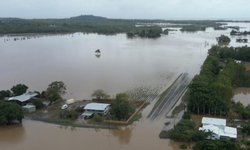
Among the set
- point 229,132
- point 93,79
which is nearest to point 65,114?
point 93,79

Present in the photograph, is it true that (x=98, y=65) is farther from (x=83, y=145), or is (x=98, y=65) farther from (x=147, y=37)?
(x=147, y=37)

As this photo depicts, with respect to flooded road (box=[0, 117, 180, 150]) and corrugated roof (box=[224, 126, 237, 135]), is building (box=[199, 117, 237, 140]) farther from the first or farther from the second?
flooded road (box=[0, 117, 180, 150])

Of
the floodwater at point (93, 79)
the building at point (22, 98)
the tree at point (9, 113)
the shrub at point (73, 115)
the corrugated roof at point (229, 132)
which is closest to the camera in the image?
the corrugated roof at point (229, 132)

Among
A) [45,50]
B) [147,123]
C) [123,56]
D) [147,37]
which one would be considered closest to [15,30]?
[45,50]

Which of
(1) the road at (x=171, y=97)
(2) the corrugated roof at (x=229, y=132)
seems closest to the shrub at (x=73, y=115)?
(1) the road at (x=171, y=97)

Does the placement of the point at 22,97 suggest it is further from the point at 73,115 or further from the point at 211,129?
the point at 211,129

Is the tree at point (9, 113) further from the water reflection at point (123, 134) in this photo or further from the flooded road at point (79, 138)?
the water reflection at point (123, 134)

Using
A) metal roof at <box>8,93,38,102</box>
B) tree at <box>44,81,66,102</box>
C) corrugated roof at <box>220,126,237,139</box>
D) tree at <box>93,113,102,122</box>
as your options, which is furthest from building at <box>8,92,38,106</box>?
corrugated roof at <box>220,126,237,139</box>
